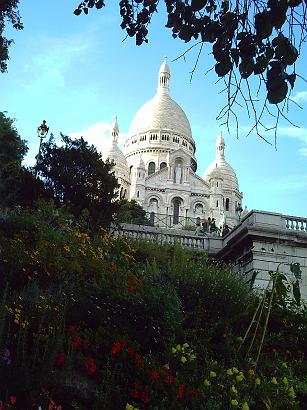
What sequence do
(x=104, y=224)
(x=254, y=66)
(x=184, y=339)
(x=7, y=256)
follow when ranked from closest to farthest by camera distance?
(x=254, y=66)
(x=184, y=339)
(x=7, y=256)
(x=104, y=224)

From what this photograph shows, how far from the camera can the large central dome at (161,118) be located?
3514 inches

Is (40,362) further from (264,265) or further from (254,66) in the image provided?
(264,265)

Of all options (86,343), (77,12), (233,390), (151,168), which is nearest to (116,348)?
(86,343)

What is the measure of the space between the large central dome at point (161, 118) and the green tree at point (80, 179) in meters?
68.4

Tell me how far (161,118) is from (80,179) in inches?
2817

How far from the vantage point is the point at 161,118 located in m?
90.2

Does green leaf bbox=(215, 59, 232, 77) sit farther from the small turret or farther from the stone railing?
the small turret

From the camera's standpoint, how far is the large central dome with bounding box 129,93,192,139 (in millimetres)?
89250

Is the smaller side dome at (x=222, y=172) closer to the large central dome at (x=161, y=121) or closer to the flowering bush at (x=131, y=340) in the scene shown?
the large central dome at (x=161, y=121)

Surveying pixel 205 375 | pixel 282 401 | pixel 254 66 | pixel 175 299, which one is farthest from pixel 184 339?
pixel 254 66

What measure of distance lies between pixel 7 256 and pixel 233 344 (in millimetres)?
4127

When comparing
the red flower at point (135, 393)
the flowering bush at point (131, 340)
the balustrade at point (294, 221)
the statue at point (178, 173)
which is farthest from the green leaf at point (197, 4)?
the statue at point (178, 173)

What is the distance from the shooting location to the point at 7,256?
30.1 ft

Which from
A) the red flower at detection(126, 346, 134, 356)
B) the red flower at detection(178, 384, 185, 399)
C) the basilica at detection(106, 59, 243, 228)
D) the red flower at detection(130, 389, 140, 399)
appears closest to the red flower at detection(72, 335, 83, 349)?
the red flower at detection(126, 346, 134, 356)
